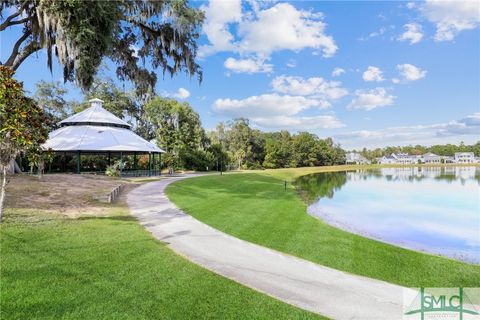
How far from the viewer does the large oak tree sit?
971cm

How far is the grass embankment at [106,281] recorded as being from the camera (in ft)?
12.5

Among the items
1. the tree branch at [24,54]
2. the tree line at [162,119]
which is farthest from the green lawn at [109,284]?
the tree line at [162,119]

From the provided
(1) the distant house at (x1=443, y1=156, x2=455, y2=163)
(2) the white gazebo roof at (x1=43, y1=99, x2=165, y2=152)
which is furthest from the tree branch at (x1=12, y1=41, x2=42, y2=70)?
(1) the distant house at (x1=443, y1=156, x2=455, y2=163)

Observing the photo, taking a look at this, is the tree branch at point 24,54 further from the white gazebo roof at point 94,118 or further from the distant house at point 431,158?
the distant house at point 431,158

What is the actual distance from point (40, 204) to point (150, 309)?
806cm

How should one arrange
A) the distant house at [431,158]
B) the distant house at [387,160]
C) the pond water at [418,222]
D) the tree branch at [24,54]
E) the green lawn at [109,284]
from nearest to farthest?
the green lawn at [109,284], the pond water at [418,222], the tree branch at [24,54], the distant house at [431,158], the distant house at [387,160]

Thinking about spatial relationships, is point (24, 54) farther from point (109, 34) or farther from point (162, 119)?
point (162, 119)

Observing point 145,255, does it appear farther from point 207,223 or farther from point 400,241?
point 400,241

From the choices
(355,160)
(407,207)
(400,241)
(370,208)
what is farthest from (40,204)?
(355,160)

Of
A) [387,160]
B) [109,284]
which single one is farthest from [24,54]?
[387,160]

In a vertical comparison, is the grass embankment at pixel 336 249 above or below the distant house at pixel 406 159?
below

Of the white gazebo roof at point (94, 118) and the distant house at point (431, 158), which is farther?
the distant house at point (431, 158)

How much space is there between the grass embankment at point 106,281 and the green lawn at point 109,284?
0.4 inches

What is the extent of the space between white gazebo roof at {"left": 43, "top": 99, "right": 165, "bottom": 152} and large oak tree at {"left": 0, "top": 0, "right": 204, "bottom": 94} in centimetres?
1070
